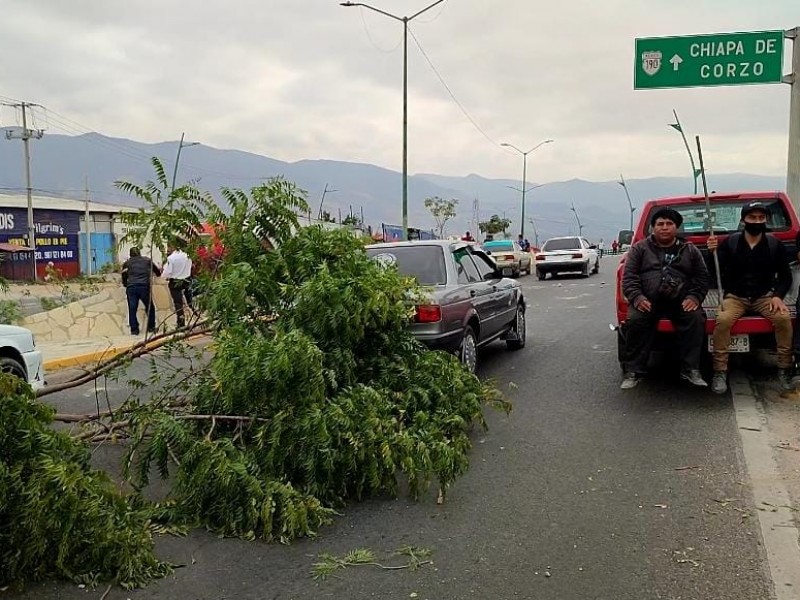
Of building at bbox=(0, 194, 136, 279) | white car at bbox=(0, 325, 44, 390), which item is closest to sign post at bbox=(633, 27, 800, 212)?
white car at bbox=(0, 325, 44, 390)

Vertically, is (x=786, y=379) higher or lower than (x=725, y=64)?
lower

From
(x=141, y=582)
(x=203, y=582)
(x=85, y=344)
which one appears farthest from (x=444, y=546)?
(x=85, y=344)

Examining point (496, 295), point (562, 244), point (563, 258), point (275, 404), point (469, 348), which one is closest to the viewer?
point (275, 404)

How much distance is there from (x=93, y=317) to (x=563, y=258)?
57.5 feet

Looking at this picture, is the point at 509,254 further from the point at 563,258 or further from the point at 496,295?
the point at 496,295

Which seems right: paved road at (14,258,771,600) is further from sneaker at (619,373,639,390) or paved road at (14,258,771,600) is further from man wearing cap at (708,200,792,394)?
man wearing cap at (708,200,792,394)

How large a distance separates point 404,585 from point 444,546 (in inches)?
19.8

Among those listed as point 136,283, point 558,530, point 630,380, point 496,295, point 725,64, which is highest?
point 725,64

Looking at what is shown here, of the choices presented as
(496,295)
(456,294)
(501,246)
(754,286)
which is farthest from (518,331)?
(501,246)

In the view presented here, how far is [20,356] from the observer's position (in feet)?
25.1

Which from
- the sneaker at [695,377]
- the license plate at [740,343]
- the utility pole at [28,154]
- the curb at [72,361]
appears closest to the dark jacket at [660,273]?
the license plate at [740,343]

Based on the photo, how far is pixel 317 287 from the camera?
17.5ft

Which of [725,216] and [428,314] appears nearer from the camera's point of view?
[428,314]

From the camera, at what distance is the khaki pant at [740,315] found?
715 cm
